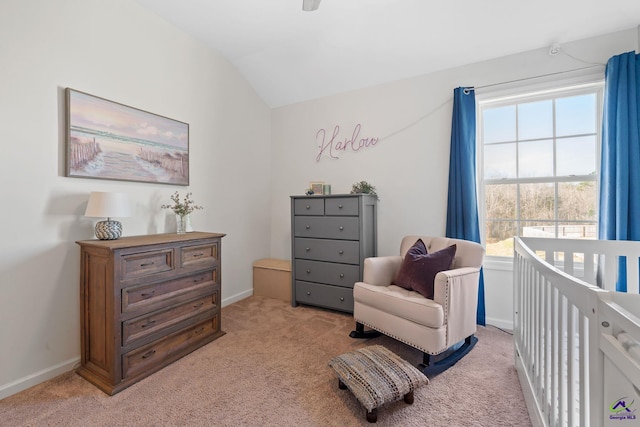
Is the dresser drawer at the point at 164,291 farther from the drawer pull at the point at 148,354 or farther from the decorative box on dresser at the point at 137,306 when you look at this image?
the drawer pull at the point at 148,354

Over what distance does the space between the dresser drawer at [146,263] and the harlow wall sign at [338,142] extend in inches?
83.4

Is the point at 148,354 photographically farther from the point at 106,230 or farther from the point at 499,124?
the point at 499,124

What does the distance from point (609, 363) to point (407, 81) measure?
9.59 feet

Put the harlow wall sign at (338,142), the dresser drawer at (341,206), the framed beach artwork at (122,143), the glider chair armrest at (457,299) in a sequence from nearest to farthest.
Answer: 1. the glider chair armrest at (457,299)
2. the framed beach artwork at (122,143)
3. the dresser drawer at (341,206)
4. the harlow wall sign at (338,142)

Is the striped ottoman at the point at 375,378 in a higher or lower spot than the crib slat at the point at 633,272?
lower

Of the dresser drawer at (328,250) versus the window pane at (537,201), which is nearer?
the window pane at (537,201)

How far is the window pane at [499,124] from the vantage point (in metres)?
2.68

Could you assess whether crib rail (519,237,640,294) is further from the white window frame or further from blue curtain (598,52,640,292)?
the white window frame

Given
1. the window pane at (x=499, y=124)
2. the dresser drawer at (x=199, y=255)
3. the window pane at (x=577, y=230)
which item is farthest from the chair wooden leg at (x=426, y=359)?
the window pane at (x=499, y=124)

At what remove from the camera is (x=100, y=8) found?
215 cm

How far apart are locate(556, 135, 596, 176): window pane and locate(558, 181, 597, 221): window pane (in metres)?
0.11

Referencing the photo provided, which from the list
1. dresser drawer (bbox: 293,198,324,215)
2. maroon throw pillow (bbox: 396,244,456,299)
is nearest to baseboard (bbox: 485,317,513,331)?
maroon throw pillow (bbox: 396,244,456,299)

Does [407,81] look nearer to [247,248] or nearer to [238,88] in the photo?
[238,88]

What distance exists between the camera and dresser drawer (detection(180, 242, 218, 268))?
221 centimetres
